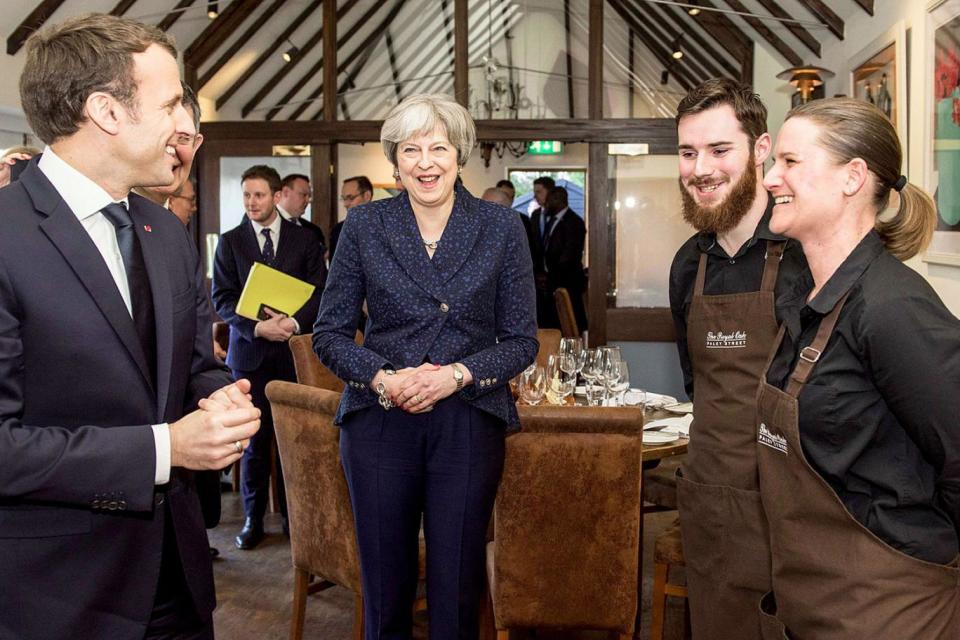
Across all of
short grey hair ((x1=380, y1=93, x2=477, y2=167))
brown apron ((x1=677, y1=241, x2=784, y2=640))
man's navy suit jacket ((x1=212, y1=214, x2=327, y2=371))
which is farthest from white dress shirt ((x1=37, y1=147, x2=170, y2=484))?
man's navy suit jacket ((x1=212, y1=214, x2=327, y2=371))

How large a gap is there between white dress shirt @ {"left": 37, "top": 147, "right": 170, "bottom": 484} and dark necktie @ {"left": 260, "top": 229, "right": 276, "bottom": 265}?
10.9 feet

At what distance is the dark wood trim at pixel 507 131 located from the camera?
7.45 meters

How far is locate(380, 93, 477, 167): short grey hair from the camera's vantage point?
7.60 feet

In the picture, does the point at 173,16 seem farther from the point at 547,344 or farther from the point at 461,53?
the point at 547,344

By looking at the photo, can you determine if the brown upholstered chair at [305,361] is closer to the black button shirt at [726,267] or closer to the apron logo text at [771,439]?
the black button shirt at [726,267]

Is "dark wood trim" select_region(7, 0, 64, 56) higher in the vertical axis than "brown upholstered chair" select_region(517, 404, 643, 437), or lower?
higher

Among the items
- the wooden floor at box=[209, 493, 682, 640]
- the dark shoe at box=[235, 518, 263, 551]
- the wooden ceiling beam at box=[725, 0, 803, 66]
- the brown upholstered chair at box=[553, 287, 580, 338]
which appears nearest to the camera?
the wooden floor at box=[209, 493, 682, 640]

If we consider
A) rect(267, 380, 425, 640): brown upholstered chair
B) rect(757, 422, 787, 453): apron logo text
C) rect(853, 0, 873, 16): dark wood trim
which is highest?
rect(853, 0, 873, 16): dark wood trim

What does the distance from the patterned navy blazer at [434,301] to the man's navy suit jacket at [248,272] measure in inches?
88.9

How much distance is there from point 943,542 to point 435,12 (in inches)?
327

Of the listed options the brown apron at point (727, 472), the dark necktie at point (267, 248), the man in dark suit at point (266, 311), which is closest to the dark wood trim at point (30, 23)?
the man in dark suit at point (266, 311)

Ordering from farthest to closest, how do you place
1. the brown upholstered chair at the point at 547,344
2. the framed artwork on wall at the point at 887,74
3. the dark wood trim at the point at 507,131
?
the dark wood trim at the point at 507,131
the framed artwork on wall at the point at 887,74
the brown upholstered chair at the point at 547,344

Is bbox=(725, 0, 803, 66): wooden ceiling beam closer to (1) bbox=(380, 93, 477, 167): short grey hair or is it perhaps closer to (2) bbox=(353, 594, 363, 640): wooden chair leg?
(1) bbox=(380, 93, 477, 167): short grey hair

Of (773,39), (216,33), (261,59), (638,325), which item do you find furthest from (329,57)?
(773,39)
